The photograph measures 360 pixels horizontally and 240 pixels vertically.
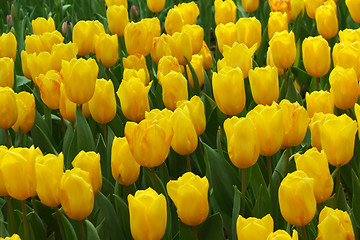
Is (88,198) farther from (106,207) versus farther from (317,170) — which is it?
(317,170)

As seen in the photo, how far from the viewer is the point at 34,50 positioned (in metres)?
2.84

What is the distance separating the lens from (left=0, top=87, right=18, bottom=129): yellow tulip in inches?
81.6

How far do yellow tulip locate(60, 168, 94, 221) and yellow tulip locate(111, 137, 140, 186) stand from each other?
0.22m

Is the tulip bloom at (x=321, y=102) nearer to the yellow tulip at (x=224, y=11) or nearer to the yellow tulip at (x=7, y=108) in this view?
the yellow tulip at (x=7, y=108)

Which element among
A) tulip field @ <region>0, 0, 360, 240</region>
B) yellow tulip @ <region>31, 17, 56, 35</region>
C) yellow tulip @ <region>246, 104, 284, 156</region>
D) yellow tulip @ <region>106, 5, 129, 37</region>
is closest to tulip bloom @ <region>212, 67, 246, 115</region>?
tulip field @ <region>0, 0, 360, 240</region>

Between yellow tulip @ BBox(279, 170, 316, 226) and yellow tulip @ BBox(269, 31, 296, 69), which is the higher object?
yellow tulip @ BBox(279, 170, 316, 226)

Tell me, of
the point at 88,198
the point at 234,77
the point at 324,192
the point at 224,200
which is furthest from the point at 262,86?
the point at 88,198

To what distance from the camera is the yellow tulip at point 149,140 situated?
167 centimetres

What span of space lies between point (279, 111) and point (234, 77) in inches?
13.9

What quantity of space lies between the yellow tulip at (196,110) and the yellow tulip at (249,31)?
2.70ft

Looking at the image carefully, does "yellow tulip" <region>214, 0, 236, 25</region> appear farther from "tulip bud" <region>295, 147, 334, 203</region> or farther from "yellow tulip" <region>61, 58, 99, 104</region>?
"tulip bud" <region>295, 147, 334, 203</region>

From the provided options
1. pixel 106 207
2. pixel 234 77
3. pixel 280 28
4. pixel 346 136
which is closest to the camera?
pixel 346 136

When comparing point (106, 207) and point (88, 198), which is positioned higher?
point (88, 198)

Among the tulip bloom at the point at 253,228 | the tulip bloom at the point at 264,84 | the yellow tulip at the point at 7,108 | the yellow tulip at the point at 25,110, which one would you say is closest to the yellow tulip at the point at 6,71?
the yellow tulip at the point at 25,110
